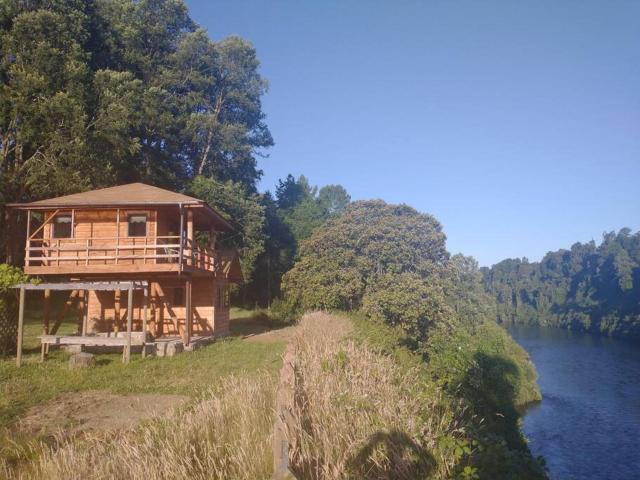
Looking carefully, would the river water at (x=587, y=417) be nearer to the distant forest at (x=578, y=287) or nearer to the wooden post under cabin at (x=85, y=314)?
the wooden post under cabin at (x=85, y=314)

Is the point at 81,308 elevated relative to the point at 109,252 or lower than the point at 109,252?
lower

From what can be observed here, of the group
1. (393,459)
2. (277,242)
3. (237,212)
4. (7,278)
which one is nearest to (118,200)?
(7,278)

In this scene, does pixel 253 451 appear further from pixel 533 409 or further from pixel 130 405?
pixel 533 409

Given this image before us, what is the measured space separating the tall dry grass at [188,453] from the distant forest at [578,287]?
2967 inches

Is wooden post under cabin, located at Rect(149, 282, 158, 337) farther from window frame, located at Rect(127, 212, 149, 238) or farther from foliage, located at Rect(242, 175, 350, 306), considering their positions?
foliage, located at Rect(242, 175, 350, 306)

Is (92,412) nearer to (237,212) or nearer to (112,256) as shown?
(112,256)

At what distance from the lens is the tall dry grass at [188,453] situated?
5117 mm

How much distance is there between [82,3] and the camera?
30797mm

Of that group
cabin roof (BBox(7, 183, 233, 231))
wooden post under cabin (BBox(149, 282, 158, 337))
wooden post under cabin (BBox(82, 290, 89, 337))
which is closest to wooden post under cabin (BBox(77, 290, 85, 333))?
wooden post under cabin (BBox(82, 290, 89, 337))

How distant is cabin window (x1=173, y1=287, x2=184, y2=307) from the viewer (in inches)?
916

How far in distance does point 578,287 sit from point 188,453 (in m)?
106

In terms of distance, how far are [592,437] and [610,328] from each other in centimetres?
5730

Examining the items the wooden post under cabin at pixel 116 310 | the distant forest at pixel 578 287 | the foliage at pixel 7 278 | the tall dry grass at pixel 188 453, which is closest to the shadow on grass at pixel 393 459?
the tall dry grass at pixel 188 453

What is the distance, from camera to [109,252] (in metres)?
20.9
